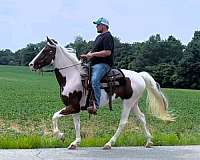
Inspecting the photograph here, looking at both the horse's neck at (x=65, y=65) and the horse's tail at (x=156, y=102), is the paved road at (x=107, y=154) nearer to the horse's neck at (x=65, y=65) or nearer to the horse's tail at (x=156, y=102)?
the horse's tail at (x=156, y=102)

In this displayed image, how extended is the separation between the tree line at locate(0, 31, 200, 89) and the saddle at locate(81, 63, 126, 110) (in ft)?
183

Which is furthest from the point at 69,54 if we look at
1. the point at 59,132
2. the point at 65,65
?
the point at 59,132

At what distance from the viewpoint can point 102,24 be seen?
9.88 metres

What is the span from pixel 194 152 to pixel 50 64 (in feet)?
10.8

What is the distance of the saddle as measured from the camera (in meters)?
9.83

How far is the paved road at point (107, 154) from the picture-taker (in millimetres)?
8680

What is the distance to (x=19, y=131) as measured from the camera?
18422mm

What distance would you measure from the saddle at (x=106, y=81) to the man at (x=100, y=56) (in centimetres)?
11

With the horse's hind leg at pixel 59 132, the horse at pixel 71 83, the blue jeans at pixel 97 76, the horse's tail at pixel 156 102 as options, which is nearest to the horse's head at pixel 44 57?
the horse at pixel 71 83

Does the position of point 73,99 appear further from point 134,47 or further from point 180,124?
point 134,47

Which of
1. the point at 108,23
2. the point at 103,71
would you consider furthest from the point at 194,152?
the point at 108,23

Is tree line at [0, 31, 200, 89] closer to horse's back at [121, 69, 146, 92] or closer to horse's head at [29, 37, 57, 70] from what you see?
horse's back at [121, 69, 146, 92]

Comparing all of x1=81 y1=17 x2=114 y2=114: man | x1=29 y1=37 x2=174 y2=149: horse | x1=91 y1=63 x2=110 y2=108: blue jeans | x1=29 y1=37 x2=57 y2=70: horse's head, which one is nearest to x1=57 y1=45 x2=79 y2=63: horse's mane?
x1=29 y1=37 x2=174 y2=149: horse

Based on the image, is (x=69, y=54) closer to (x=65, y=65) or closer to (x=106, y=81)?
(x=65, y=65)
